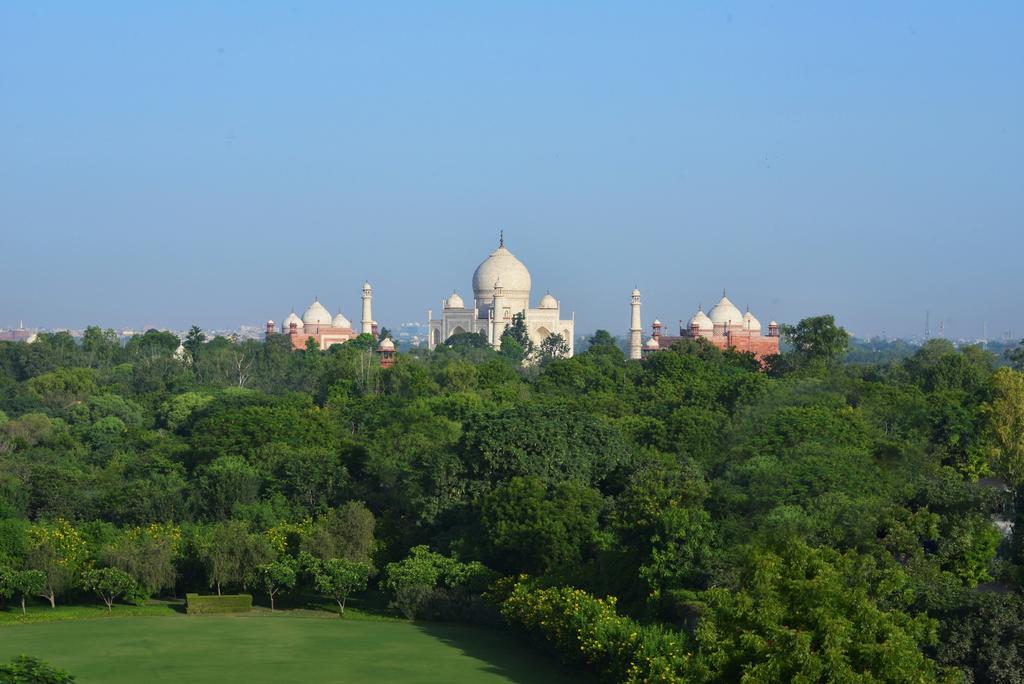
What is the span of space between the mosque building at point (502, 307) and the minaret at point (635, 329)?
11.3 ft

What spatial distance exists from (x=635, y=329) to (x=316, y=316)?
23314 mm

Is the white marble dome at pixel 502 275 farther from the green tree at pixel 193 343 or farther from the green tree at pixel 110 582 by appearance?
the green tree at pixel 110 582

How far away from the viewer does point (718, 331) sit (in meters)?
85.2

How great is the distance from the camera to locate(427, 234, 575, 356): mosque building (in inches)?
3369

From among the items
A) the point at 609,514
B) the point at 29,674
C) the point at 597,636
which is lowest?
the point at 29,674

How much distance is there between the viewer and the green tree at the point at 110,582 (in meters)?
27.8

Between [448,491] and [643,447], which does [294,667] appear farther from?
[643,447]

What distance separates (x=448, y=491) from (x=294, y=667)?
281 inches

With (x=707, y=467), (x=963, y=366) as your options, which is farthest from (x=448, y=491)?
(x=963, y=366)

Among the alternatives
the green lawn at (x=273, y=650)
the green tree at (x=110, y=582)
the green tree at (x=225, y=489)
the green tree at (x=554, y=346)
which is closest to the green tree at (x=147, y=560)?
the green tree at (x=110, y=582)

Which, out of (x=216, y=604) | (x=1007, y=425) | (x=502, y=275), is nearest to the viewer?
(x=216, y=604)

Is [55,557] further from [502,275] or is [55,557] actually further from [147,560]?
[502,275]

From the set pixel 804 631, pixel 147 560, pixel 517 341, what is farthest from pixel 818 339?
pixel 804 631

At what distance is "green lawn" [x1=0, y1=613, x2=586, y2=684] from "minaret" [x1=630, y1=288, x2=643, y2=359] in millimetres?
58614
